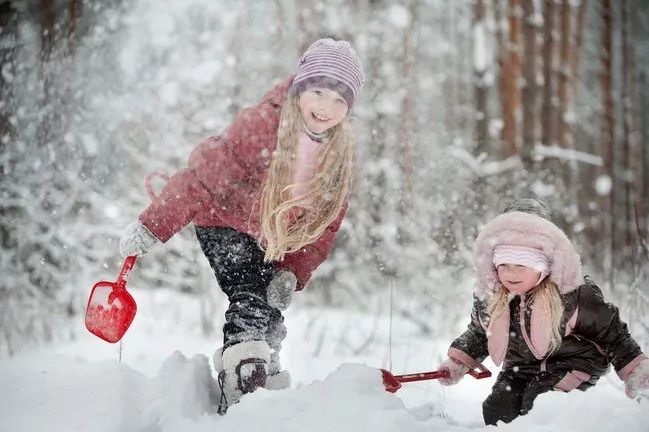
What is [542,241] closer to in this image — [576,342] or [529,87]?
[576,342]

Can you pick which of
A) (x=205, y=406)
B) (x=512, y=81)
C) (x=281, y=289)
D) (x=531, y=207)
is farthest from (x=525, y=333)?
(x=512, y=81)

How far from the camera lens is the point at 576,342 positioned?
193 cm

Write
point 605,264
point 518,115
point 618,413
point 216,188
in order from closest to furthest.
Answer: point 618,413 → point 216,188 → point 605,264 → point 518,115

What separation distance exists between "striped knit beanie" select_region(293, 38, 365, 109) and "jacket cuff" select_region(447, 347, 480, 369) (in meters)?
0.91

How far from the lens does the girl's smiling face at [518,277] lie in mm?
1858

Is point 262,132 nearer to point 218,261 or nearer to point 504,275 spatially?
point 218,261

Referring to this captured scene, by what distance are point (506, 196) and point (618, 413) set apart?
3.29 metres

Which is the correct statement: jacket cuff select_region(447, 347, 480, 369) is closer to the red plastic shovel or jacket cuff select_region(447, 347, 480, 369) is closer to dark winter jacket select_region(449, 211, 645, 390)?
dark winter jacket select_region(449, 211, 645, 390)

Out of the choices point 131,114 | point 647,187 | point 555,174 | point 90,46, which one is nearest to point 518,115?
point 555,174

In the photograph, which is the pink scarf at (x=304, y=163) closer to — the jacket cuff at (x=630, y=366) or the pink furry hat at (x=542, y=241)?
the pink furry hat at (x=542, y=241)

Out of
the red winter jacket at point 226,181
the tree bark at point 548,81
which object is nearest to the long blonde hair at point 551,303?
the red winter jacket at point 226,181

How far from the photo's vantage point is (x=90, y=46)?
180 inches

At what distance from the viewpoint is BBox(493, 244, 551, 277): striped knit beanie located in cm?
185

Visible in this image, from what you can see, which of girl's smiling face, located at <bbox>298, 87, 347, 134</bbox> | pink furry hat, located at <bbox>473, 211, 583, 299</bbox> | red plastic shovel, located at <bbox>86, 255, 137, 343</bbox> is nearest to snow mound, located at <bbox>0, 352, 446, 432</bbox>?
red plastic shovel, located at <bbox>86, 255, 137, 343</bbox>
